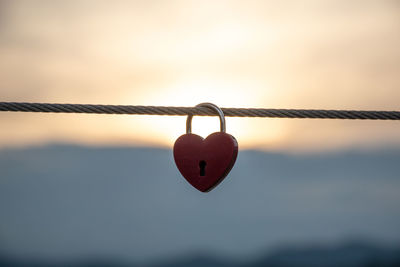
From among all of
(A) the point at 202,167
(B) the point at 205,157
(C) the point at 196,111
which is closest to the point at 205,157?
(B) the point at 205,157

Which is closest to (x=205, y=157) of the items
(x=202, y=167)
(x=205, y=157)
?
(x=205, y=157)

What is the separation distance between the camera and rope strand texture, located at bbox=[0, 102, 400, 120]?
3822mm

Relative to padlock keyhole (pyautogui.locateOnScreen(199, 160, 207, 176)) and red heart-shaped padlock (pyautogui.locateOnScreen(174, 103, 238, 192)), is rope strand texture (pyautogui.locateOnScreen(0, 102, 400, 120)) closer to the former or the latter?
red heart-shaped padlock (pyautogui.locateOnScreen(174, 103, 238, 192))

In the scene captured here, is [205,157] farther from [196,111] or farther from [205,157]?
[196,111]

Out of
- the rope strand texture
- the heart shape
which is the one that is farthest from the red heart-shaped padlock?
the rope strand texture

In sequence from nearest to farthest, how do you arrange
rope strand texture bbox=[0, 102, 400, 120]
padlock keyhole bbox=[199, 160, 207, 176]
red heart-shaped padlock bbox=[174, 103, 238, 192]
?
1. rope strand texture bbox=[0, 102, 400, 120]
2. red heart-shaped padlock bbox=[174, 103, 238, 192]
3. padlock keyhole bbox=[199, 160, 207, 176]

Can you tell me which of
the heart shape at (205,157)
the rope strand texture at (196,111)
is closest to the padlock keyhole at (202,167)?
the heart shape at (205,157)

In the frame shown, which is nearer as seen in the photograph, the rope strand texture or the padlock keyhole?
the rope strand texture

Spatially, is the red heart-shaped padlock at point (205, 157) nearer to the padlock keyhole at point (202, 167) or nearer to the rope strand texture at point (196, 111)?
the padlock keyhole at point (202, 167)

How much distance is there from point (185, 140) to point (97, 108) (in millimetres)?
1013

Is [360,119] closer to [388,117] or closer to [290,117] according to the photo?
[388,117]

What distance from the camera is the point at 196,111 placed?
394 cm

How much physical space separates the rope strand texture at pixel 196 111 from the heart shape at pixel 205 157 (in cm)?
46

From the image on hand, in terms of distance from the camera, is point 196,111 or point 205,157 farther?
point 205,157
